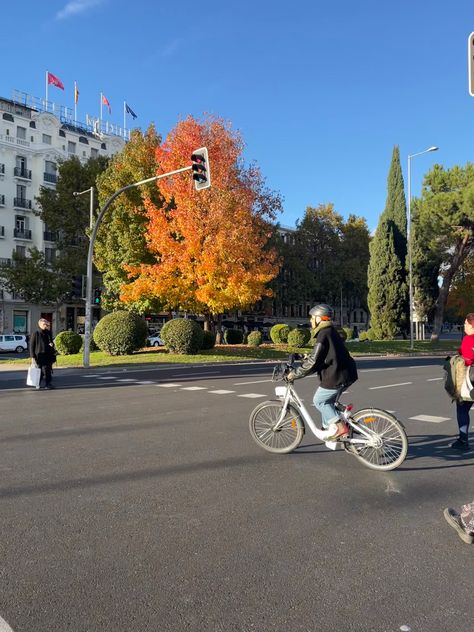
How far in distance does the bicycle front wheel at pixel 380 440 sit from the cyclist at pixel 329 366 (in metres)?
0.21

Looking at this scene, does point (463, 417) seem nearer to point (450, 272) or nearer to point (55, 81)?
point (450, 272)

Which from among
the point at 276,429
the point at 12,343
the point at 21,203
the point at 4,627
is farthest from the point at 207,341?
the point at 21,203

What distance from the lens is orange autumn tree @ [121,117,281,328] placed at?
2483 cm

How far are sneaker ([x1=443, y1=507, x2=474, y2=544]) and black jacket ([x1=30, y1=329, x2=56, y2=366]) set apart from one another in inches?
437

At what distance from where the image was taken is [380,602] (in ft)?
9.41

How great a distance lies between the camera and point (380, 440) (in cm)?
560

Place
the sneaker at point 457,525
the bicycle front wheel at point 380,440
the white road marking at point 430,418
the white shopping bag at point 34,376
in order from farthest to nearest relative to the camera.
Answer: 1. the white shopping bag at point 34,376
2. the white road marking at point 430,418
3. the bicycle front wheel at point 380,440
4. the sneaker at point 457,525

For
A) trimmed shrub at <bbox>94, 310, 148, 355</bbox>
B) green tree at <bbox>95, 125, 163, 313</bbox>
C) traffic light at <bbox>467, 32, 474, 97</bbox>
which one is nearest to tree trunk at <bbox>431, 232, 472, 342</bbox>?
green tree at <bbox>95, 125, 163, 313</bbox>

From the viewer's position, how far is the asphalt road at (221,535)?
2760 millimetres

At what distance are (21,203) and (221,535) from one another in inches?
2293

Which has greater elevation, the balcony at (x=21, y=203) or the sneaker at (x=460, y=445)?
the balcony at (x=21, y=203)

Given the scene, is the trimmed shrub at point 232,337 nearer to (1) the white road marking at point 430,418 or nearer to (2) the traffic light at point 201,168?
(2) the traffic light at point 201,168

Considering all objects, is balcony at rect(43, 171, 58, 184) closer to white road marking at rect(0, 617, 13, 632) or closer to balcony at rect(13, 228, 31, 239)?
balcony at rect(13, 228, 31, 239)

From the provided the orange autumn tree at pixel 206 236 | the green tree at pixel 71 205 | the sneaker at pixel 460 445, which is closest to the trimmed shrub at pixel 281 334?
the orange autumn tree at pixel 206 236
